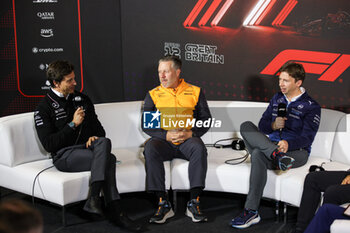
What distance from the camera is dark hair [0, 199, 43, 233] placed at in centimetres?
104

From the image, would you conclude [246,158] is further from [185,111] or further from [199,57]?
[199,57]

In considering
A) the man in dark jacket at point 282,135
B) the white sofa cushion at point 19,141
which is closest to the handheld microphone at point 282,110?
the man in dark jacket at point 282,135

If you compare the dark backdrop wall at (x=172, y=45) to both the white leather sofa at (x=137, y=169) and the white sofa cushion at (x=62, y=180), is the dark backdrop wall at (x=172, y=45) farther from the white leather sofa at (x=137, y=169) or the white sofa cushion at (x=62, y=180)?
the white sofa cushion at (x=62, y=180)

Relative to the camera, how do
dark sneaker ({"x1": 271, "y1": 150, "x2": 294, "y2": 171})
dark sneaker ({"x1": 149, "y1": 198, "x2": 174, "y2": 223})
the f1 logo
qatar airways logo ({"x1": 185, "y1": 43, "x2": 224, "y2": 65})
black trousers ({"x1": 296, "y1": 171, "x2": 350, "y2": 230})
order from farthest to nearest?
1. qatar airways logo ({"x1": 185, "y1": 43, "x2": 224, "y2": 65})
2. the f1 logo
3. dark sneaker ({"x1": 149, "y1": 198, "x2": 174, "y2": 223})
4. dark sneaker ({"x1": 271, "y1": 150, "x2": 294, "y2": 171})
5. black trousers ({"x1": 296, "y1": 171, "x2": 350, "y2": 230})

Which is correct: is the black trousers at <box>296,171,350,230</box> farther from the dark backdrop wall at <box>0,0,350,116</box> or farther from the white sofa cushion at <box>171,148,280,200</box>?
the dark backdrop wall at <box>0,0,350,116</box>

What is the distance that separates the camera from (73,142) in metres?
3.67

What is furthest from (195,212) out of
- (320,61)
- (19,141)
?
(320,61)

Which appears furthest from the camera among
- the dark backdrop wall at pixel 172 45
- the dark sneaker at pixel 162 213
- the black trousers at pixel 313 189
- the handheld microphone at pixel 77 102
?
the dark backdrop wall at pixel 172 45

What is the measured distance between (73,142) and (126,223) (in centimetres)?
77

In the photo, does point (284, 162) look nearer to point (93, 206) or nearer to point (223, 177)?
point (223, 177)

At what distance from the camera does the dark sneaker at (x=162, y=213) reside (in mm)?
3508

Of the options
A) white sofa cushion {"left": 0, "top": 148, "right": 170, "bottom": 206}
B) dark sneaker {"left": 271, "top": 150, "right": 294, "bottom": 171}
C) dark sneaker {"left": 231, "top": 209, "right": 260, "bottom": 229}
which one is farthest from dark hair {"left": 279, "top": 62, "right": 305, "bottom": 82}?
white sofa cushion {"left": 0, "top": 148, "right": 170, "bottom": 206}

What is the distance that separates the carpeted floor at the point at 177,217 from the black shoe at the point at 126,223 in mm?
43

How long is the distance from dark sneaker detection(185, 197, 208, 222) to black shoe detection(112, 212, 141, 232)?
1.34 ft
